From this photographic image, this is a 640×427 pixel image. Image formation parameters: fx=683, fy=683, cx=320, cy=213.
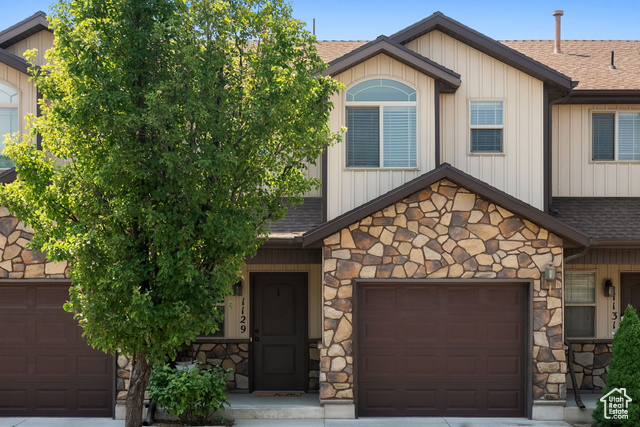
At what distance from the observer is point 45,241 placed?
25.5 ft

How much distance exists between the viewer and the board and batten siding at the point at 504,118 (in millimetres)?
12320

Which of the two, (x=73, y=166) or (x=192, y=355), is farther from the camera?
(x=192, y=355)

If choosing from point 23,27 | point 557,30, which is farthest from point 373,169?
point 557,30

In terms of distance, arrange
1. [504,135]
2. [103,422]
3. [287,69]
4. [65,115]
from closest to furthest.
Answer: [65,115] → [287,69] → [103,422] → [504,135]

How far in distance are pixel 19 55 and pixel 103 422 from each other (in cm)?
700

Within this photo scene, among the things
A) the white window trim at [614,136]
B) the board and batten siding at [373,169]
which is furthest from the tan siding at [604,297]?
the board and batten siding at [373,169]

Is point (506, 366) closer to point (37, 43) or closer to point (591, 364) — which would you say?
point (591, 364)

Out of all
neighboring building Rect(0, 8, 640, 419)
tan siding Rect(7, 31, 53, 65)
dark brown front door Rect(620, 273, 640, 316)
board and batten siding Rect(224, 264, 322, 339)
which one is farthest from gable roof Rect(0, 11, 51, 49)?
dark brown front door Rect(620, 273, 640, 316)

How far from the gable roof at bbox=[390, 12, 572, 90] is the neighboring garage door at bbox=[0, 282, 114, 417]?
7.74 meters

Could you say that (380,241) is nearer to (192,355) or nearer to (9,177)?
(192,355)

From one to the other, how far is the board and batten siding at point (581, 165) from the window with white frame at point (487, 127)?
1612mm

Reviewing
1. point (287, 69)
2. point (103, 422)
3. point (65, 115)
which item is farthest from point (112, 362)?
point (287, 69)

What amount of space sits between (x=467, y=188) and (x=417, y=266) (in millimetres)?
1528

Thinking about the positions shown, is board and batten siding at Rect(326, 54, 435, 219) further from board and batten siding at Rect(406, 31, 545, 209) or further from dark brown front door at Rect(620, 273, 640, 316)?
dark brown front door at Rect(620, 273, 640, 316)
